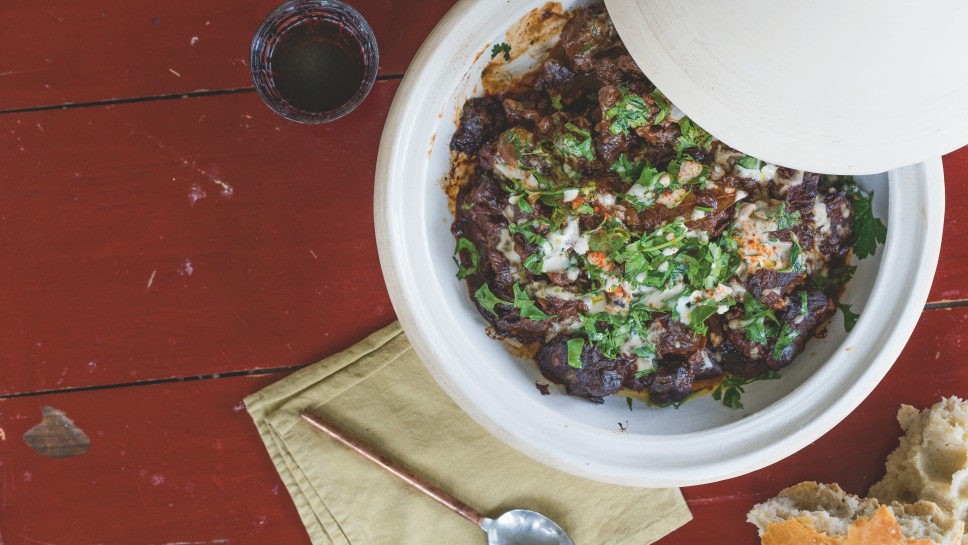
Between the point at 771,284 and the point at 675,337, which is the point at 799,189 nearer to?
the point at 771,284

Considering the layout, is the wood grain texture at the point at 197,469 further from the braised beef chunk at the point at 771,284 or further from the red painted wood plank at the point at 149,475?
the braised beef chunk at the point at 771,284

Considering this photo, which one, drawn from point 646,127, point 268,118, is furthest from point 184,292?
point 646,127

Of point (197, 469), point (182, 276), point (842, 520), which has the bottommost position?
point (842, 520)

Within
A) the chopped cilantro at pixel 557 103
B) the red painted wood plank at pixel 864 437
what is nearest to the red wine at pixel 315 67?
the chopped cilantro at pixel 557 103

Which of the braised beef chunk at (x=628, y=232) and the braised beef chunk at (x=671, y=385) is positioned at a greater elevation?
the braised beef chunk at (x=628, y=232)

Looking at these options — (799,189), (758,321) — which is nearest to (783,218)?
(799,189)

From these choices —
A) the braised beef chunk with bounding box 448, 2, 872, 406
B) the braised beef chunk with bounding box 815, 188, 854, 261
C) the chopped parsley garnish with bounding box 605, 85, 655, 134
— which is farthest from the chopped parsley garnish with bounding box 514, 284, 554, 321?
the braised beef chunk with bounding box 815, 188, 854, 261

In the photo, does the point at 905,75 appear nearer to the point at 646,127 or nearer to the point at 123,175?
the point at 646,127

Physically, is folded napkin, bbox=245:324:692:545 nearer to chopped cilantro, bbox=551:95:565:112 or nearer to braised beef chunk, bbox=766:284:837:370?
braised beef chunk, bbox=766:284:837:370
